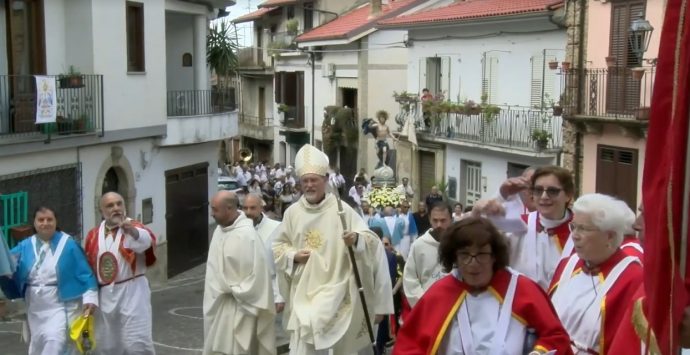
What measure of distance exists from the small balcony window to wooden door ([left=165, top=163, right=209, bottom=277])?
267 centimetres

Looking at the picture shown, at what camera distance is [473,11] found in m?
27.4

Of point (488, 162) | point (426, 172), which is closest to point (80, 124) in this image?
point (488, 162)

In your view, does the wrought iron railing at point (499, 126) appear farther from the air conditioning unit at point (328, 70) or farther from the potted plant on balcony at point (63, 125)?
the potted plant on balcony at point (63, 125)

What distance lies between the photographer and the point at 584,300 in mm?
5012

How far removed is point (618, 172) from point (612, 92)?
5.57 ft

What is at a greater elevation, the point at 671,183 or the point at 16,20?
the point at 16,20

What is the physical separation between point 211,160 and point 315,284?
15503 mm

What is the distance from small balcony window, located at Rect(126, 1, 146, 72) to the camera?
19.0m

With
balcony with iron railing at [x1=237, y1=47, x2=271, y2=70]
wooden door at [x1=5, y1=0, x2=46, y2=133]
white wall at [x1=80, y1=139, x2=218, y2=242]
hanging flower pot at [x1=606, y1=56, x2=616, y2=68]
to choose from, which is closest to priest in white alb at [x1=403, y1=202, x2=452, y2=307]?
wooden door at [x1=5, y1=0, x2=46, y2=133]

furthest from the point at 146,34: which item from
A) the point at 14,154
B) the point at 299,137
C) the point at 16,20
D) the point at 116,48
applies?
the point at 299,137

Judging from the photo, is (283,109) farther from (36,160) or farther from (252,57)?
(36,160)

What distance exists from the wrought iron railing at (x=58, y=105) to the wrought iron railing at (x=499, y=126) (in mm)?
11021

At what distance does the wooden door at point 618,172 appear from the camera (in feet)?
67.7

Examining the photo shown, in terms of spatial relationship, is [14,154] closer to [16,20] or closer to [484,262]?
[16,20]
